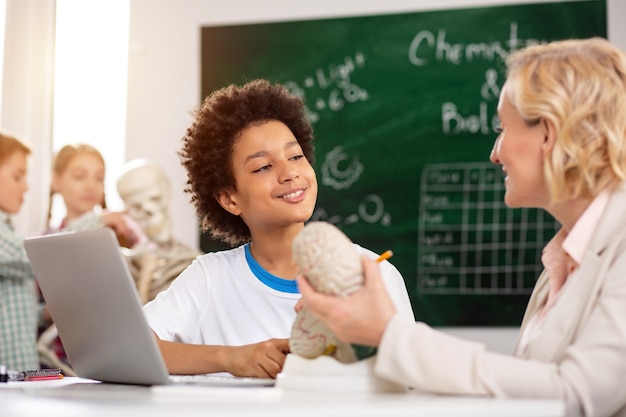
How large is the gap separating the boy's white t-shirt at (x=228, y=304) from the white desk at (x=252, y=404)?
0.60 metres

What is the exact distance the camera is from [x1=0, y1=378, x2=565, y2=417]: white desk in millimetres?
910

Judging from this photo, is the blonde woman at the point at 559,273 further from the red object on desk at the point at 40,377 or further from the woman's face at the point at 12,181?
the woman's face at the point at 12,181

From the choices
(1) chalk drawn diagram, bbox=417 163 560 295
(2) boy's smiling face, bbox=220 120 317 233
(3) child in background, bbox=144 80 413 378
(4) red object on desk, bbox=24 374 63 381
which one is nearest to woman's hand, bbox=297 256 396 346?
(3) child in background, bbox=144 80 413 378

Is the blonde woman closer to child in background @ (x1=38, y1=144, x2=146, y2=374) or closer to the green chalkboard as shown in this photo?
child in background @ (x1=38, y1=144, x2=146, y2=374)

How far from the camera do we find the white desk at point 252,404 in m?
0.91

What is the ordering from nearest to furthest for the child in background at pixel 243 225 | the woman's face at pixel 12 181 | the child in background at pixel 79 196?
the child in background at pixel 243 225 → the woman's face at pixel 12 181 → the child in background at pixel 79 196

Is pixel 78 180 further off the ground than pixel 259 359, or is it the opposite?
pixel 78 180

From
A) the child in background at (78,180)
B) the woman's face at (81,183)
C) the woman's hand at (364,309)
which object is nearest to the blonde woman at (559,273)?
the woman's hand at (364,309)

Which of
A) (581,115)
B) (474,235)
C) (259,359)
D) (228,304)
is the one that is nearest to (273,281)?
(228,304)

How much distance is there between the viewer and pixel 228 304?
1.89 m

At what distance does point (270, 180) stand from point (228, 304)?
0.96 ft

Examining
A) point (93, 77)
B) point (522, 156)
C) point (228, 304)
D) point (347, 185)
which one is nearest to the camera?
point (522, 156)

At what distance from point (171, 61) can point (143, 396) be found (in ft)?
11.3

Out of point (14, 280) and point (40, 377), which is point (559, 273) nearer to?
point (40, 377)
